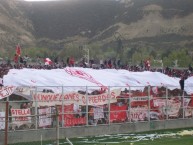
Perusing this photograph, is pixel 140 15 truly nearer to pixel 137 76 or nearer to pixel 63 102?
pixel 137 76

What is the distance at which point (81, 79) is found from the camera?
30516 mm

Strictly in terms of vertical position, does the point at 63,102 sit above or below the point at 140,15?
below

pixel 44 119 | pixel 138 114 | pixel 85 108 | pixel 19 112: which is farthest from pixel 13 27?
pixel 19 112

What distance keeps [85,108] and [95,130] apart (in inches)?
46.6

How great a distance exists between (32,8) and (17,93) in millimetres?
176976

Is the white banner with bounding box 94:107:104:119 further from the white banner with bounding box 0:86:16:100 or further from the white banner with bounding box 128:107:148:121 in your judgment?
the white banner with bounding box 0:86:16:100

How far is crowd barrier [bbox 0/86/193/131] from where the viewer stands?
862 inches

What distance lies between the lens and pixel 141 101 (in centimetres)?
2680

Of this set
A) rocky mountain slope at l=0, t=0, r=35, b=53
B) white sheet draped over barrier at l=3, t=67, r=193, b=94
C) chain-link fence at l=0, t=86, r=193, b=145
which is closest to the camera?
chain-link fence at l=0, t=86, r=193, b=145

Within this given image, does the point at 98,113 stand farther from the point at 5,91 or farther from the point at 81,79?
the point at 81,79

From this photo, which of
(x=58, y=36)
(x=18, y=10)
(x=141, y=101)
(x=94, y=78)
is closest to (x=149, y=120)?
(x=141, y=101)

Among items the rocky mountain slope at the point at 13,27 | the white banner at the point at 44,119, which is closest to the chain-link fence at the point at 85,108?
the white banner at the point at 44,119

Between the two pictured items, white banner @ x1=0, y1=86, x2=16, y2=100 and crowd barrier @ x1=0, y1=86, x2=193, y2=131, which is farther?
crowd barrier @ x1=0, y1=86, x2=193, y2=131

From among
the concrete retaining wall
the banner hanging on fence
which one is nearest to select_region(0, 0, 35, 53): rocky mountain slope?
the concrete retaining wall
